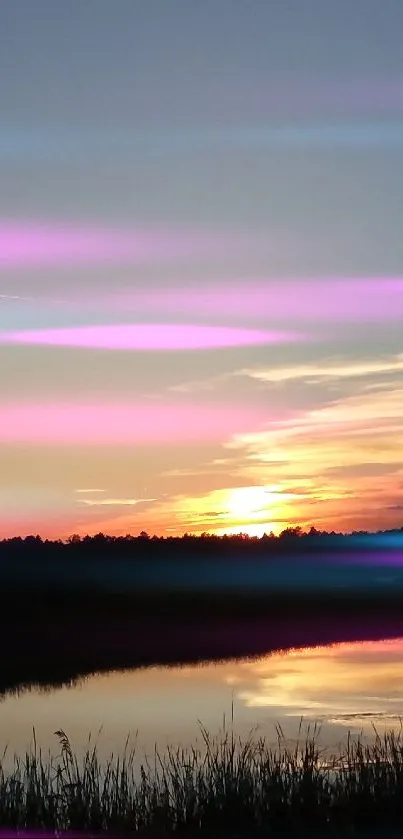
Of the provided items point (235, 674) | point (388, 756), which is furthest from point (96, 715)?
point (388, 756)

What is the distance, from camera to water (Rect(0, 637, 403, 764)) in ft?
57.9

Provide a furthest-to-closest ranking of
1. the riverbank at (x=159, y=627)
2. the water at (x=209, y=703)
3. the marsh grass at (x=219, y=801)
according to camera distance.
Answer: the riverbank at (x=159, y=627) → the water at (x=209, y=703) → the marsh grass at (x=219, y=801)

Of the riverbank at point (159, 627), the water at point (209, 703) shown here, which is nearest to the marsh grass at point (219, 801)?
the water at point (209, 703)

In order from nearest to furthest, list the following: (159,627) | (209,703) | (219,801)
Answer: (219,801) < (209,703) < (159,627)

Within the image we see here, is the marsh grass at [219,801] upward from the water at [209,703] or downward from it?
upward

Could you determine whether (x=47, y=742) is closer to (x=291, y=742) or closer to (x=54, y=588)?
(x=291, y=742)

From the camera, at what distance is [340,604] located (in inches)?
2233

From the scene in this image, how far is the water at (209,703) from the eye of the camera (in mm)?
17641

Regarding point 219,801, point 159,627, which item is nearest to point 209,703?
point 219,801

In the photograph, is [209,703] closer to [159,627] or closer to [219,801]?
[219,801]

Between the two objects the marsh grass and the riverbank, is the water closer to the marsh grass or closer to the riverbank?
the riverbank

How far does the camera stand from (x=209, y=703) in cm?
2198

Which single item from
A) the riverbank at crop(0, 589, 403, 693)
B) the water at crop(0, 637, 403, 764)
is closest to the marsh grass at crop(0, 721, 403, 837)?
the water at crop(0, 637, 403, 764)

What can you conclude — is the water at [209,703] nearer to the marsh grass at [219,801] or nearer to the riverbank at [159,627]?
the riverbank at [159,627]
